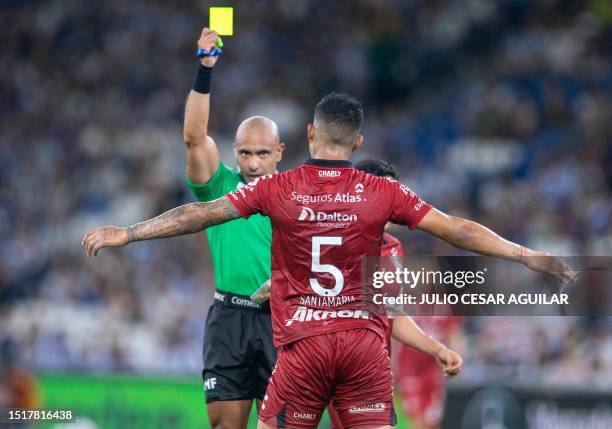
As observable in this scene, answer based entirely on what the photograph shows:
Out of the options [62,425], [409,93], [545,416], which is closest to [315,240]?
[545,416]

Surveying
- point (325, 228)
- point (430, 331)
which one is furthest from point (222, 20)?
point (430, 331)

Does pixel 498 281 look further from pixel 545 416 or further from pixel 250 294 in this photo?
pixel 545 416

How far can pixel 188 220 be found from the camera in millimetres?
5715

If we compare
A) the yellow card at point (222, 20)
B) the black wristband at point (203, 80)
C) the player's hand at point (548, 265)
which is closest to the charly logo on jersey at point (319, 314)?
the player's hand at point (548, 265)

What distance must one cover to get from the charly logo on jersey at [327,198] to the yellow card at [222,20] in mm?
1659

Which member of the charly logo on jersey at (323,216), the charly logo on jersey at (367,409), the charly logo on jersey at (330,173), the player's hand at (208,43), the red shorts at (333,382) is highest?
the player's hand at (208,43)

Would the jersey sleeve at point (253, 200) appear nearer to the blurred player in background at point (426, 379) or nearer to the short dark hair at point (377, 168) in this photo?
the short dark hair at point (377, 168)

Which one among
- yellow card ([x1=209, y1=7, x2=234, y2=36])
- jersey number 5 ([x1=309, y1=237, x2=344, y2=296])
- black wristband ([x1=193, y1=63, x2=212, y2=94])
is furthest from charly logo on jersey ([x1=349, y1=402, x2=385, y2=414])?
yellow card ([x1=209, y1=7, x2=234, y2=36])

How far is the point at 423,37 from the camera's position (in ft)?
58.9

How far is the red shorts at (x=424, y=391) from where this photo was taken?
11.2 m

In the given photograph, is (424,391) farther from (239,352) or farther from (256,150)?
(256,150)

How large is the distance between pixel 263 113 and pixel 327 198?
12.5 m

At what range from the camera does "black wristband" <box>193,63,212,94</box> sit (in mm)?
6809

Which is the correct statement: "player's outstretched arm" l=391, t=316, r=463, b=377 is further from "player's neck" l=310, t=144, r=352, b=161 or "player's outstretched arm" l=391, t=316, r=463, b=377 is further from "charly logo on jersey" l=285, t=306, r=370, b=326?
"player's neck" l=310, t=144, r=352, b=161
